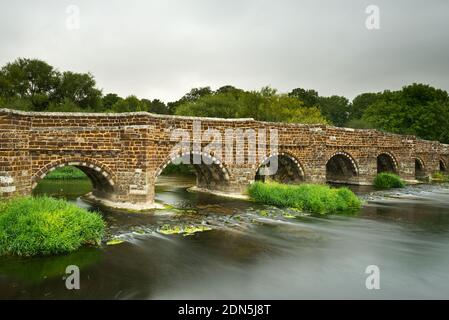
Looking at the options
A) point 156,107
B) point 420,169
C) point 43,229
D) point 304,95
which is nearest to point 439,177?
point 420,169

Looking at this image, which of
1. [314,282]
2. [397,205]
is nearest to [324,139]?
[397,205]

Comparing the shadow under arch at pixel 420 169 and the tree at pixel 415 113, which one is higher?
the tree at pixel 415 113

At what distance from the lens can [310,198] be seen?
1778 centimetres

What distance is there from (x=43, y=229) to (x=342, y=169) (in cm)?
2689

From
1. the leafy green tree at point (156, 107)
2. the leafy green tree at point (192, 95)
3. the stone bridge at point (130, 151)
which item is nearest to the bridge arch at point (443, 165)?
the stone bridge at point (130, 151)

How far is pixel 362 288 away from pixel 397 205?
44.0 ft

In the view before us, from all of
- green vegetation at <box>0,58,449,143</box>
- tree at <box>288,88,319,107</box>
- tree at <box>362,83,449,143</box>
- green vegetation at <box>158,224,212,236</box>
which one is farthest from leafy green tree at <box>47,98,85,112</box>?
tree at <box>362,83,449,143</box>

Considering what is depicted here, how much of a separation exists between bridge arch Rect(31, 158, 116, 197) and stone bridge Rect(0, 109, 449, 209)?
4cm

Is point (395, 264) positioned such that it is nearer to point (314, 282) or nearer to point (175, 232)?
point (314, 282)

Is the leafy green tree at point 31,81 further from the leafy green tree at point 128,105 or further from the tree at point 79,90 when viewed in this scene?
the leafy green tree at point 128,105

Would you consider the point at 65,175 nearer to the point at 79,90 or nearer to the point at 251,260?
the point at 79,90

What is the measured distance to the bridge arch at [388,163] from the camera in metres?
33.1

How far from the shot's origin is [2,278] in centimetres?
836

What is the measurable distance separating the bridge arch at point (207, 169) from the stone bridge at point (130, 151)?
0.06 meters
